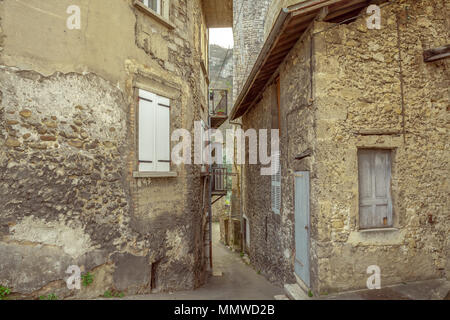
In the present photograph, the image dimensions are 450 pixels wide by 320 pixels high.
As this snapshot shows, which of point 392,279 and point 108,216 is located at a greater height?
point 108,216

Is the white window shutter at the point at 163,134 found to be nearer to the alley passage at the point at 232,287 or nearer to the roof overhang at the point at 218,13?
the alley passage at the point at 232,287

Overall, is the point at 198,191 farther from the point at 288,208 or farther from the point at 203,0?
the point at 203,0

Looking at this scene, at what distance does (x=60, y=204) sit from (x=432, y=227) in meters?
5.82

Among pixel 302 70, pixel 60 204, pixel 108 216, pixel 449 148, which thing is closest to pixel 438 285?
pixel 449 148

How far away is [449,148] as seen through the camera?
472 centimetres

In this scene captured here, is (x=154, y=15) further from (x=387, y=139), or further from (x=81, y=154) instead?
(x=387, y=139)

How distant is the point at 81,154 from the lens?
461cm

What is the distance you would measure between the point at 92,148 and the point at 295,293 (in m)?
4.05

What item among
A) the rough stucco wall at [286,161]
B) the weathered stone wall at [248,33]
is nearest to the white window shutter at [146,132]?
the rough stucco wall at [286,161]

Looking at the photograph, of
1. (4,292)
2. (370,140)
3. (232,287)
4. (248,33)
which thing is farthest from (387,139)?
(248,33)

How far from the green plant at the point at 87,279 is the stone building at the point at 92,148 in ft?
0.22

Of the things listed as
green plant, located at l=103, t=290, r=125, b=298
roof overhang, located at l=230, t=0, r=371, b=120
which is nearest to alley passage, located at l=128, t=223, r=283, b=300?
green plant, located at l=103, t=290, r=125, b=298

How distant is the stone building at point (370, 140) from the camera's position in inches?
170

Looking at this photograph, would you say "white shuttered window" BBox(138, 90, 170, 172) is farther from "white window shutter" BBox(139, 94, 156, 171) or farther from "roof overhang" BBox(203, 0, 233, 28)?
"roof overhang" BBox(203, 0, 233, 28)
